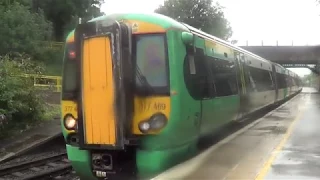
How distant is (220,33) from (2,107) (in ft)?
162

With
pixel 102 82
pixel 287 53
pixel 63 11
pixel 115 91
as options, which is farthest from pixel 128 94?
pixel 287 53

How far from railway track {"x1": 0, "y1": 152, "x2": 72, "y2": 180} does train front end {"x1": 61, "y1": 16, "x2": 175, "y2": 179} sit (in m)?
3.12

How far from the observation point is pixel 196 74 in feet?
25.4

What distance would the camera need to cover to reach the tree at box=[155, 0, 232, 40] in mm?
58562

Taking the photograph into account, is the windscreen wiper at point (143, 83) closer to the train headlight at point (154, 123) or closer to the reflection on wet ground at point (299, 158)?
the train headlight at point (154, 123)

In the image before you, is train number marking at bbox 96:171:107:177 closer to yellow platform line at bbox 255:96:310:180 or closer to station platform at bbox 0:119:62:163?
yellow platform line at bbox 255:96:310:180

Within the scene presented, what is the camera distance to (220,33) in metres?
60.2

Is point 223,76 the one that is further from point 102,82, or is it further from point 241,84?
point 102,82

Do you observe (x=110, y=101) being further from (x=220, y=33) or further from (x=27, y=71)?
(x=220, y=33)

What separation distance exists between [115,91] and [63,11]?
4319 cm

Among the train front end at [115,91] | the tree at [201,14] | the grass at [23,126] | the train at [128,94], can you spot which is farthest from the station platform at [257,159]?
the tree at [201,14]

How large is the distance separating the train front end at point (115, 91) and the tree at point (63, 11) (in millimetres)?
39992

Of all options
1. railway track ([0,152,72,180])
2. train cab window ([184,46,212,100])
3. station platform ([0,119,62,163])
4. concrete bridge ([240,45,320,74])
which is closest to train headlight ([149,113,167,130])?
train cab window ([184,46,212,100])

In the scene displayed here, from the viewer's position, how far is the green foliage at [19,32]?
32.4m
